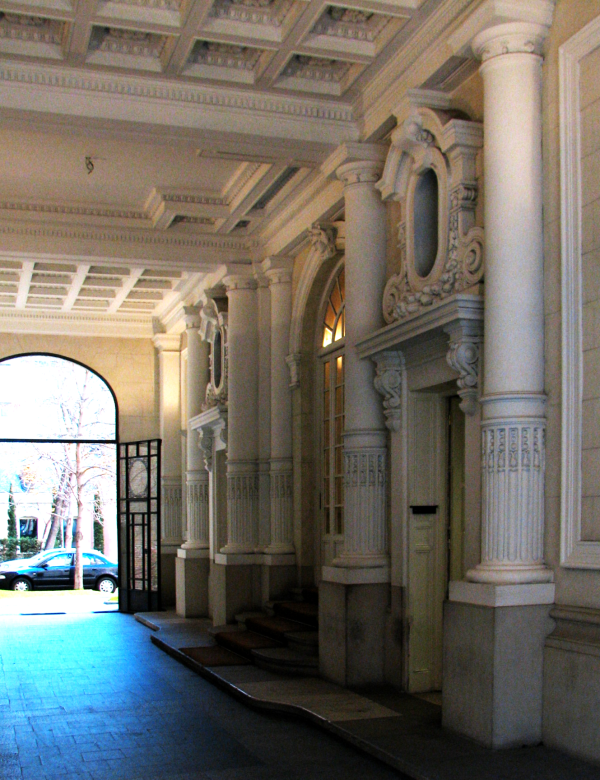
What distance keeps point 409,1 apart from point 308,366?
5.62 meters

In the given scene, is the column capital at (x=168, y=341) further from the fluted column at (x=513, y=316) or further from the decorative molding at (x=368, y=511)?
the fluted column at (x=513, y=316)

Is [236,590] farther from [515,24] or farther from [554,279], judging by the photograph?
[515,24]

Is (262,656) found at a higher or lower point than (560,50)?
lower

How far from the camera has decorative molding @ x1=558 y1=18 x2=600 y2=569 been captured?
6191 millimetres

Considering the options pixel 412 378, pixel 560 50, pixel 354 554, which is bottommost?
pixel 354 554

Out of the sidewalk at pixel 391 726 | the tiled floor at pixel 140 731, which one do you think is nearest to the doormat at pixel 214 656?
the sidewalk at pixel 391 726

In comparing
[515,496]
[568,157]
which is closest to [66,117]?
[568,157]

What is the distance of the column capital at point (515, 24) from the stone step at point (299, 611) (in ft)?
19.5

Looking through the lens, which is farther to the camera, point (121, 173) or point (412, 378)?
point (121, 173)

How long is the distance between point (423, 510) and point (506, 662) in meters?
2.45

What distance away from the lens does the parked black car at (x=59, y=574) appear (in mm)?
24625

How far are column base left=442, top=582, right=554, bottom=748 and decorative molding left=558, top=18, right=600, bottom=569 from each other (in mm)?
406

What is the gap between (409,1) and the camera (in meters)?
7.34

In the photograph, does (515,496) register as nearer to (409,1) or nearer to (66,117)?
(409,1)
